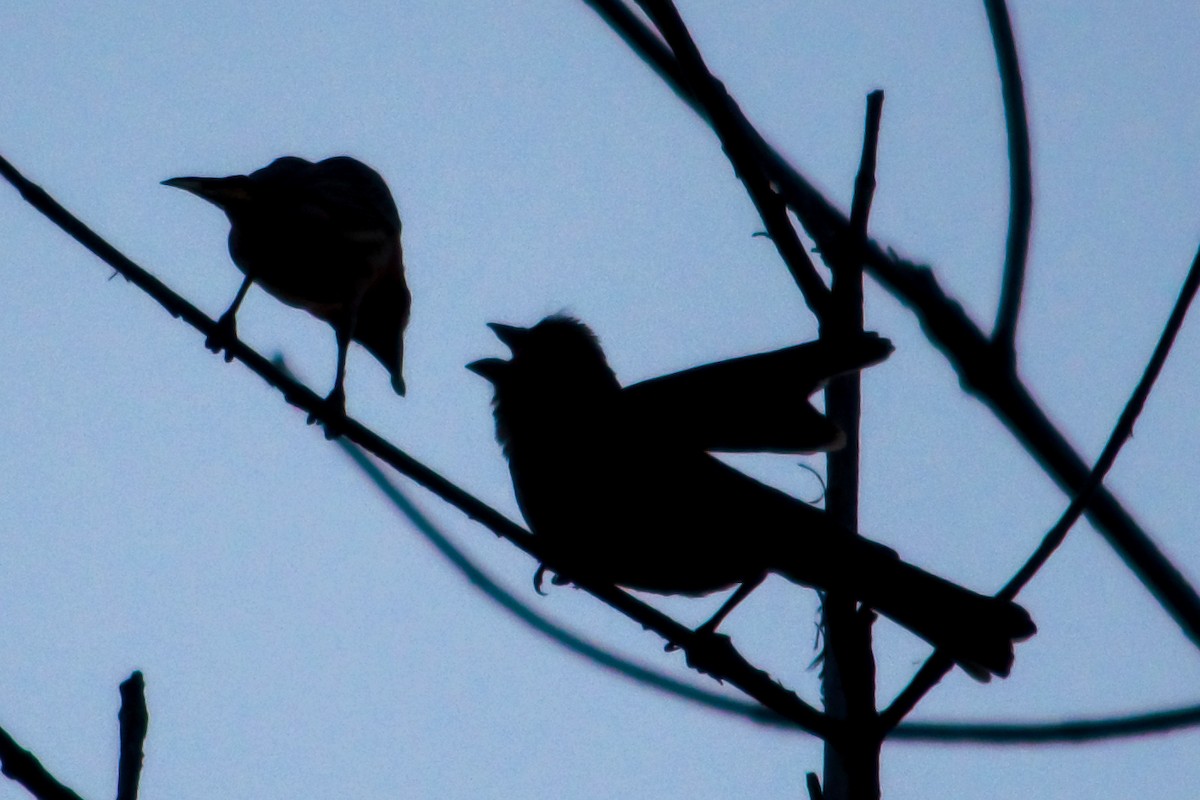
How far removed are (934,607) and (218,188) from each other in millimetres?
3672

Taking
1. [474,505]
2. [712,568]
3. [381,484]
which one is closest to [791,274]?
[474,505]

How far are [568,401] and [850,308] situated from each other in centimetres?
236

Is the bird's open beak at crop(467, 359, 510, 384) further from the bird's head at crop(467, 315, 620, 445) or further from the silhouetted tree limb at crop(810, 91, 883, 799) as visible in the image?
the silhouetted tree limb at crop(810, 91, 883, 799)

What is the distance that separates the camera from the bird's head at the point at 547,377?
507 centimetres

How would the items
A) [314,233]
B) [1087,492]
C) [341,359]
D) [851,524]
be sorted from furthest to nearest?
[341,359] → [314,233] → [851,524] → [1087,492]

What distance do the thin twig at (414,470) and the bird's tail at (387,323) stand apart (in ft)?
15.6

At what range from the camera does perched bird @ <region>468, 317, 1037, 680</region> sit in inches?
133

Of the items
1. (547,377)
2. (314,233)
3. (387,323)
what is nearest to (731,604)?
(547,377)

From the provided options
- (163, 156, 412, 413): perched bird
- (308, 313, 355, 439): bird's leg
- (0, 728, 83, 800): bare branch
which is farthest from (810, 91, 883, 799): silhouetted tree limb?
(308, 313, 355, 439): bird's leg

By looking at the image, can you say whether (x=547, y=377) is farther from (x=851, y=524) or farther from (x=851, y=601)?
(x=851, y=601)

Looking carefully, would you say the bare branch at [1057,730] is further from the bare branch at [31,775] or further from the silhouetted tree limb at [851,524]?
the bare branch at [31,775]

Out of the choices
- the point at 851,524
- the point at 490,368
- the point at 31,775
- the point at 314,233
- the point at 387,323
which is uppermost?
the point at 387,323

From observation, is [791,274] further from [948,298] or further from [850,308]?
[948,298]

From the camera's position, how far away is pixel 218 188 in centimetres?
584
